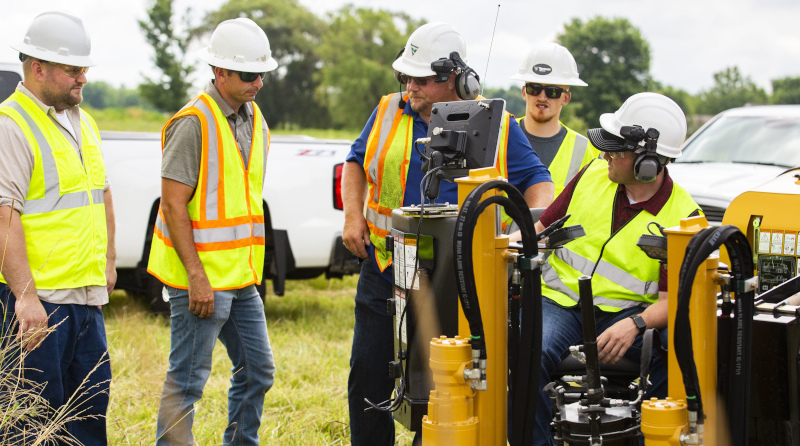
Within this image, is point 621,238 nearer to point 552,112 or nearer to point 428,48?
point 428,48

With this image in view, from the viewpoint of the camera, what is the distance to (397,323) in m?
2.91

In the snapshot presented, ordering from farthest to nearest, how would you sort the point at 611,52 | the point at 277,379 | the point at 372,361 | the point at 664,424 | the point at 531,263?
1. the point at 611,52
2. the point at 277,379
3. the point at 372,361
4. the point at 531,263
5. the point at 664,424

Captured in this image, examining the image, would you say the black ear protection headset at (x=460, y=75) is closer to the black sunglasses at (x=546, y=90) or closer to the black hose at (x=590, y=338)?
the black hose at (x=590, y=338)

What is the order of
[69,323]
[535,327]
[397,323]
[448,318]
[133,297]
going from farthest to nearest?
1. [133,297]
2. [69,323]
3. [397,323]
4. [448,318]
5. [535,327]

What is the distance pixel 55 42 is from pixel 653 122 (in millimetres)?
2581

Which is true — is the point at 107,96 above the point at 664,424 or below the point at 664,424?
above

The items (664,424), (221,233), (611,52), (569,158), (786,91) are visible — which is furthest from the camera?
(786,91)

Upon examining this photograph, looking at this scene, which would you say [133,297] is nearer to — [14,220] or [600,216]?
[14,220]

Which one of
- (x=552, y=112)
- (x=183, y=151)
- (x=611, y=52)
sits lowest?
(x=183, y=151)

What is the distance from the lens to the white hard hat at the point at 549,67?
5008mm

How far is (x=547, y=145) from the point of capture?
16.0ft

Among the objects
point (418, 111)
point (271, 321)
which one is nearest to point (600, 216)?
point (418, 111)

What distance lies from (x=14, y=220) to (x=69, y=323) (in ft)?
→ 1.64

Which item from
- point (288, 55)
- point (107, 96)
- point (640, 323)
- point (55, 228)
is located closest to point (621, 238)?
point (640, 323)
